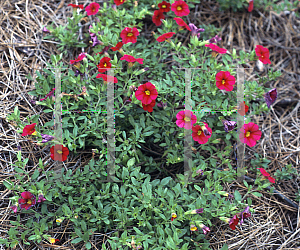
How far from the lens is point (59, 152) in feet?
7.07

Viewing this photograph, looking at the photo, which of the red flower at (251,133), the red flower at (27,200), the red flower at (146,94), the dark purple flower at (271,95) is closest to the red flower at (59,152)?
the red flower at (27,200)

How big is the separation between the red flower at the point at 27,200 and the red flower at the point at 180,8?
206cm

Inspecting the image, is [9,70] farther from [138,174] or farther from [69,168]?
[138,174]

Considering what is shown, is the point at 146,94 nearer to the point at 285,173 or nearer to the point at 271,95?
the point at 271,95

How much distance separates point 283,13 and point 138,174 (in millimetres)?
2851

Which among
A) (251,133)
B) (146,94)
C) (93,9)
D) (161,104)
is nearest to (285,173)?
(251,133)

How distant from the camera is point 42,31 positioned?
9.56ft

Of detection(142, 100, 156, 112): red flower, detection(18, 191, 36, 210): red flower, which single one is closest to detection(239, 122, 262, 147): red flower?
detection(142, 100, 156, 112): red flower

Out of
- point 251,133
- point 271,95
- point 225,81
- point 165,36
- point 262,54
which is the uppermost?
point 165,36

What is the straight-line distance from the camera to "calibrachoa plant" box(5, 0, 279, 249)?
207 cm

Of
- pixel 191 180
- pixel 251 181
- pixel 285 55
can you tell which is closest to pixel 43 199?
pixel 191 180

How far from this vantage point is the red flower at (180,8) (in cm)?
270

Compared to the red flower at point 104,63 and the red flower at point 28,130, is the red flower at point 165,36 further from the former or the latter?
the red flower at point 28,130

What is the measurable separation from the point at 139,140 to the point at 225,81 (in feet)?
2.85
